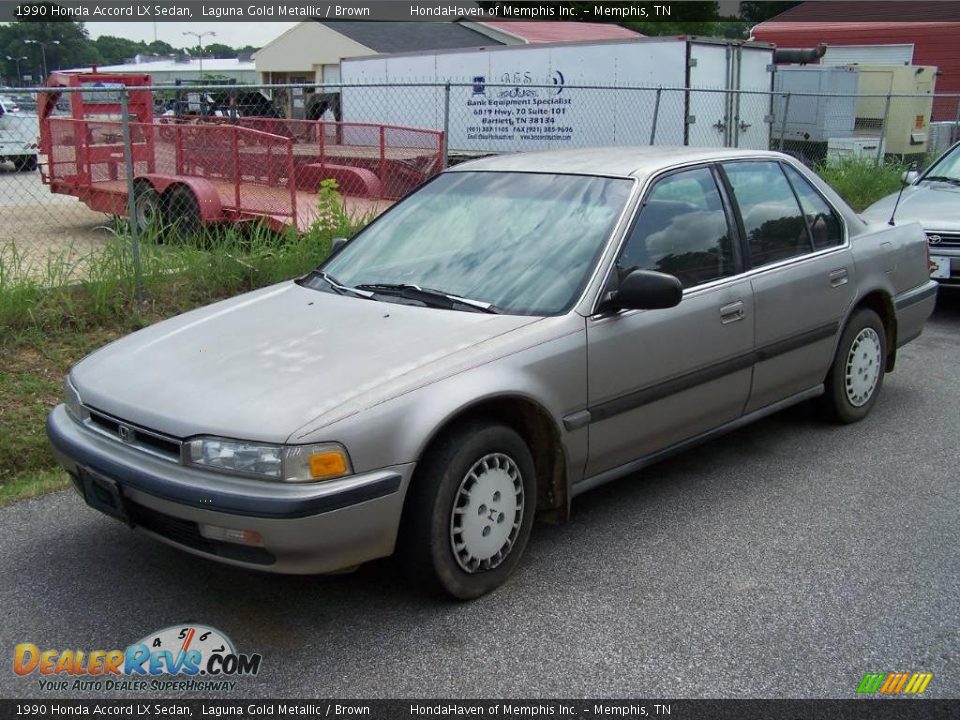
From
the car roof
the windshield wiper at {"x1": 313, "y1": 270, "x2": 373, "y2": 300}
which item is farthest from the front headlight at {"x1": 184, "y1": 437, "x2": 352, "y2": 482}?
the car roof

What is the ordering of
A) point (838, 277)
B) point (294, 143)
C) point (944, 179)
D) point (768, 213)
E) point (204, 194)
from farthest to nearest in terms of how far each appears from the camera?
point (294, 143), point (204, 194), point (944, 179), point (838, 277), point (768, 213)

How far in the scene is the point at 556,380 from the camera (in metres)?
3.69

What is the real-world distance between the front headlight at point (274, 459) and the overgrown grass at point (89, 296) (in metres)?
1.88

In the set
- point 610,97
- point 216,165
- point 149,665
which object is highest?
point 610,97

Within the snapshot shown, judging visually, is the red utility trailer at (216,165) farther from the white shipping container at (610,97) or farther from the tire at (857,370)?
the tire at (857,370)

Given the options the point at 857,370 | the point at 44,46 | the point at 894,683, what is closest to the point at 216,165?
the point at 857,370

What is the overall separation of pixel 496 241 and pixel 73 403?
182cm

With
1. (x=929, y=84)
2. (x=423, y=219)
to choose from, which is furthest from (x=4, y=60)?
(x=423, y=219)

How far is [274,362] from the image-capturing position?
3.51 metres

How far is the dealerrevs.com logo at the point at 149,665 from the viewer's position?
309 cm

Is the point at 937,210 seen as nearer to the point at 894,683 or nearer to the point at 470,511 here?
the point at 894,683

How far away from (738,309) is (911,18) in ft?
94.5

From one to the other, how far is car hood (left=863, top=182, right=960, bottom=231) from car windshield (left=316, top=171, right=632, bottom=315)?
4349mm

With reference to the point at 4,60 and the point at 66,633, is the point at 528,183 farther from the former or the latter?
the point at 4,60
